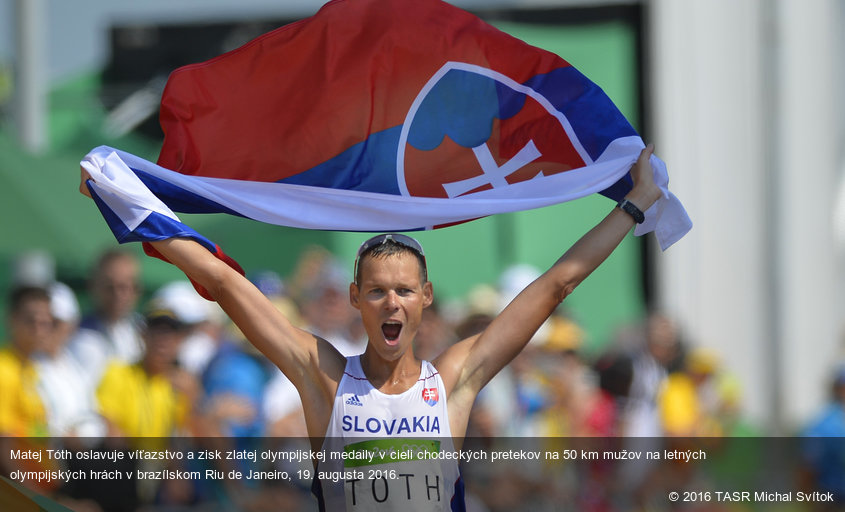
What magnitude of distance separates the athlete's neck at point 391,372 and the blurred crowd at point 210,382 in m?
2.88

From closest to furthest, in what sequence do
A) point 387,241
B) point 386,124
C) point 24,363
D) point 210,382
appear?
point 387,241 < point 386,124 < point 24,363 < point 210,382

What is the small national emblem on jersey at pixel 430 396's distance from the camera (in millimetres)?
4035

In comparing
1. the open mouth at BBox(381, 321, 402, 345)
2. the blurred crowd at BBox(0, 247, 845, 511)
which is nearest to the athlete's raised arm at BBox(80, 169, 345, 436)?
the open mouth at BBox(381, 321, 402, 345)

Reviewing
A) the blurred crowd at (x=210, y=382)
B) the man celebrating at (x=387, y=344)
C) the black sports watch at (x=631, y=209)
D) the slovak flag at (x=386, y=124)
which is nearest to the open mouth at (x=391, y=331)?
the man celebrating at (x=387, y=344)

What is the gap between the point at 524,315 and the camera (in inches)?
162

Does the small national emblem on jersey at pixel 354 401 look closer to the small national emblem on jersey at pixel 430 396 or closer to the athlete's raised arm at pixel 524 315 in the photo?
the small national emblem on jersey at pixel 430 396

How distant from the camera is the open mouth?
401cm

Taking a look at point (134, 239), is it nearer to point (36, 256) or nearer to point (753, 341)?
point (36, 256)

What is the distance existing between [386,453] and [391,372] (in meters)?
0.30

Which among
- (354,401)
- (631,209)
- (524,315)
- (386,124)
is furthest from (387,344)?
(386,124)

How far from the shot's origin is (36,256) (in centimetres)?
1012

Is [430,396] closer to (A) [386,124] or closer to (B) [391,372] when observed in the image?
(B) [391,372]

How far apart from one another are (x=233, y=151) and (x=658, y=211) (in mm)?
1683

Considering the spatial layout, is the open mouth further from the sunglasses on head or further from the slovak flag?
the slovak flag
